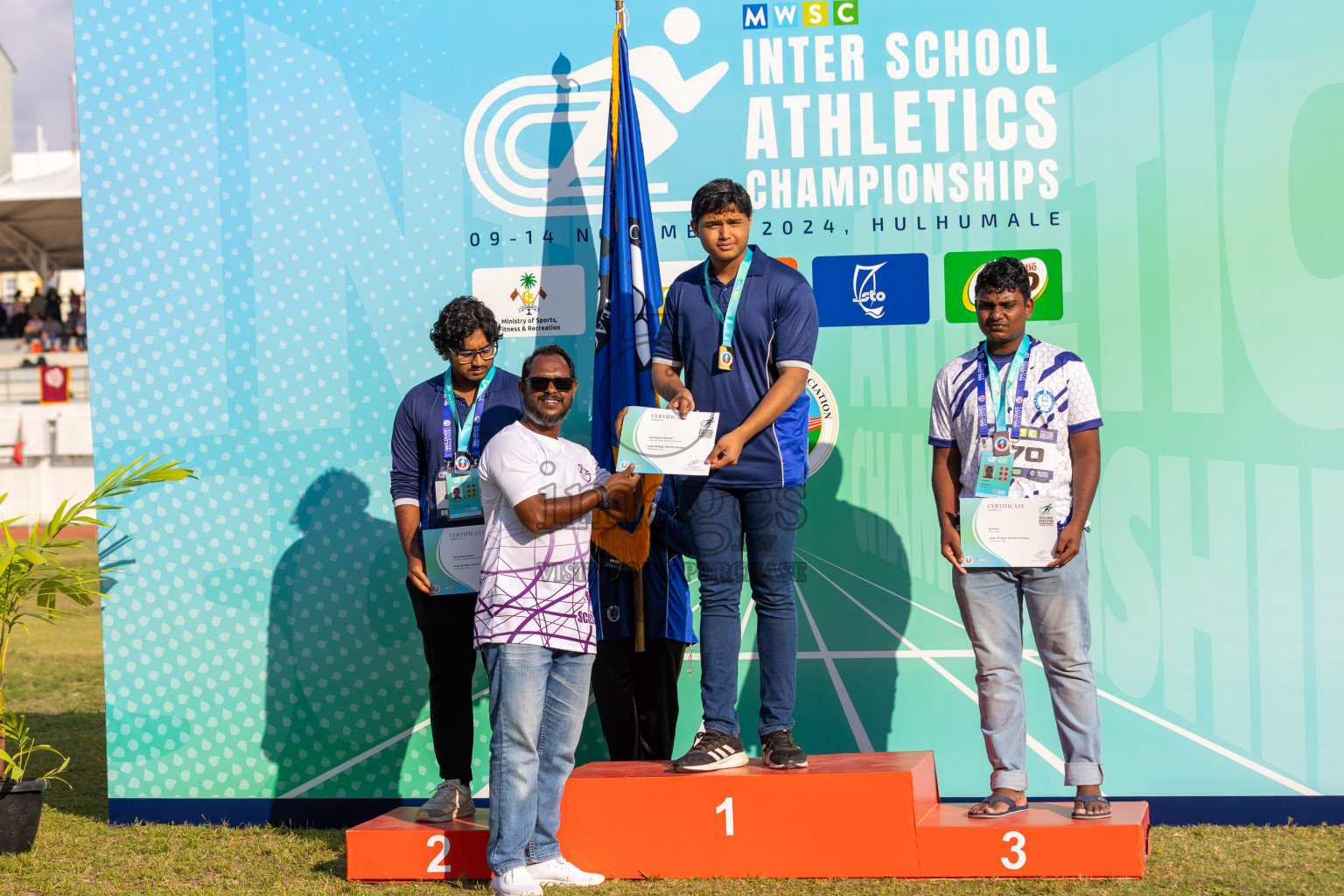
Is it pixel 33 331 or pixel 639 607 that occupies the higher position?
pixel 33 331

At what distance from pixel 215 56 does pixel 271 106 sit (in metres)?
0.29

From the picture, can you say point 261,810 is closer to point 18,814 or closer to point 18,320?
point 18,814

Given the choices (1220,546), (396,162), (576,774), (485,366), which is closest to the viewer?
(576,774)

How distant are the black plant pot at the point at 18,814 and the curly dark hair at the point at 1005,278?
11.8 feet

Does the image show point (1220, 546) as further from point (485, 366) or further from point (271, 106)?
point (271, 106)

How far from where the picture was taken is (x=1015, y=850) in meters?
2.84

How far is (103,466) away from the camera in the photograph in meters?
3.92

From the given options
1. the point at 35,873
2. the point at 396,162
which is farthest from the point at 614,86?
the point at 35,873

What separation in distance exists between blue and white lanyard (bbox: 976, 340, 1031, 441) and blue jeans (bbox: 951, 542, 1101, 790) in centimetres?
42

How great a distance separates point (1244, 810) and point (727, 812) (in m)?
2.03

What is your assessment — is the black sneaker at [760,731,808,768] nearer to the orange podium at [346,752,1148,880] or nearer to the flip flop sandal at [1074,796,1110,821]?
the orange podium at [346,752,1148,880]

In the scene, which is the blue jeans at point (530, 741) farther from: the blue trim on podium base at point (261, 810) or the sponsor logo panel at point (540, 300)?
the sponsor logo panel at point (540, 300)

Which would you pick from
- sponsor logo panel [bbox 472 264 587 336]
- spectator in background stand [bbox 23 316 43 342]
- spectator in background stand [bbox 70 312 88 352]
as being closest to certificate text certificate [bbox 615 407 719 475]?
sponsor logo panel [bbox 472 264 587 336]

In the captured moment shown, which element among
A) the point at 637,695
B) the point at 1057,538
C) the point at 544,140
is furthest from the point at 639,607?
the point at 544,140
